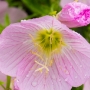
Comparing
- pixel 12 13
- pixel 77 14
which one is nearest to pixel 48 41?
pixel 77 14

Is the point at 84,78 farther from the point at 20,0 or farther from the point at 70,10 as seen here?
the point at 20,0

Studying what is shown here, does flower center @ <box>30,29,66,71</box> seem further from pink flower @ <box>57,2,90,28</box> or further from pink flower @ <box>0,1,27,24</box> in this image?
pink flower @ <box>0,1,27,24</box>

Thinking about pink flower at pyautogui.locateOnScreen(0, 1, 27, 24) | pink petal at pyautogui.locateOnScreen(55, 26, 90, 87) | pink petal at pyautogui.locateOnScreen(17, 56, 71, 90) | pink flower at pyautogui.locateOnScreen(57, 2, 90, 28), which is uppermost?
pink flower at pyautogui.locateOnScreen(0, 1, 27, 24)

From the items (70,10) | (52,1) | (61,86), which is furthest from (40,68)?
(52,1)

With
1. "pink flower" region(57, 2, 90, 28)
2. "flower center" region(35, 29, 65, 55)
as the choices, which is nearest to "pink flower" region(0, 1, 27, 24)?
"flower center" region(35, 29, 65, 55)

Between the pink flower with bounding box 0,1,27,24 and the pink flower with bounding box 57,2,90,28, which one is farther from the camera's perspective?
the pink flower with bounding box 0,1,27,24

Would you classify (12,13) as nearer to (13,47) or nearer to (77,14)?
(13,47)

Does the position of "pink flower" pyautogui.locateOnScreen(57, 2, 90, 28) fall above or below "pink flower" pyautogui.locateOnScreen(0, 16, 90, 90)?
above

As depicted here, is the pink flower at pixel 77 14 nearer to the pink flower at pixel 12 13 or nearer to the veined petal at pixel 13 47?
the veined petal at pixel 13 47
